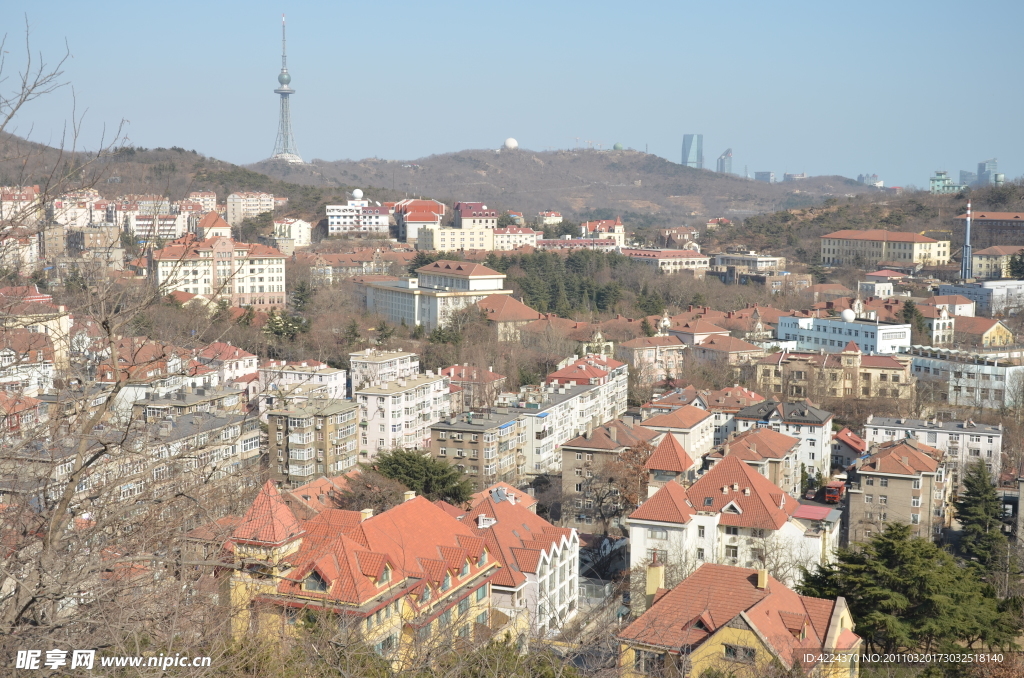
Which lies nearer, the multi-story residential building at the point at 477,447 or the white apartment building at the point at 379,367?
the multi-story residential building at the point at 477,447

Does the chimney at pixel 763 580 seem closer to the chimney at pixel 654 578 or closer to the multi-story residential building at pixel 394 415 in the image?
the chimney at pixel 654 578

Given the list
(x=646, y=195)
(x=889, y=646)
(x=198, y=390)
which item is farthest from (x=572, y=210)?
(x=889, y=646)

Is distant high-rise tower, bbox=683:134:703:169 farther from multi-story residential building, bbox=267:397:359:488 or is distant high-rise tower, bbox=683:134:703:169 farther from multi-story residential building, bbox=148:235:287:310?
multi-story residential building, bbox=267:397:359:488

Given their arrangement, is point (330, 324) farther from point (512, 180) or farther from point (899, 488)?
point (512, 180)

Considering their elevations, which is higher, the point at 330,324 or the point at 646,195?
the point at 646,195

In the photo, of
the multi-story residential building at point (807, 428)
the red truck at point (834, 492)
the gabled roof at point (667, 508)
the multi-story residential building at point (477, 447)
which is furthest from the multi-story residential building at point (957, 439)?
the gabled roof at point (667, 508)

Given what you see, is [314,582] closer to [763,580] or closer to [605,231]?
[763,580]

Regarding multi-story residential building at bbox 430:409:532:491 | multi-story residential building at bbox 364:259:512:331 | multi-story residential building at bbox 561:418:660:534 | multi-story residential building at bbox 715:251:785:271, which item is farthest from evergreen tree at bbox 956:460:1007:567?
multi-story residential building at bbox 715:251:785:271
